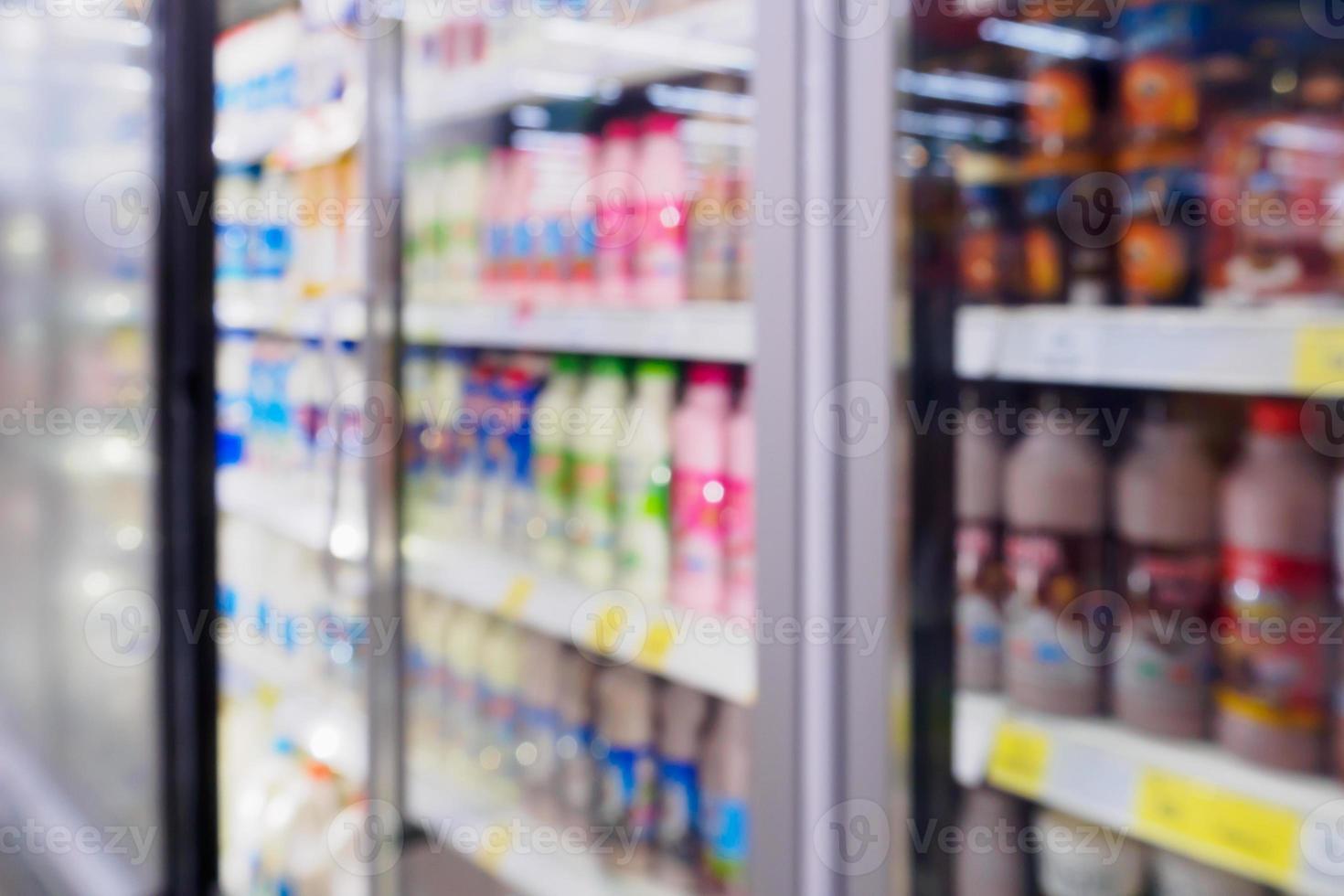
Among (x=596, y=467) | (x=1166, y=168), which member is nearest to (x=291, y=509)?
(x=596, y=467)

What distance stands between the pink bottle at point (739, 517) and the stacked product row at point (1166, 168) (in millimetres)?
349

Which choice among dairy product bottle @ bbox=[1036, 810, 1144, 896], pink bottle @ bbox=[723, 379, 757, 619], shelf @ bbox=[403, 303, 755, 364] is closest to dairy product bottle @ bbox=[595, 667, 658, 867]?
pink bottle @ bbox=[723, 379, 757, 619]

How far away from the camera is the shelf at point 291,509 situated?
182 centimetres

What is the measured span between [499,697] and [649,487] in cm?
50

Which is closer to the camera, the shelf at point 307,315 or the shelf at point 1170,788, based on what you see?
the shelf at point 1170,788

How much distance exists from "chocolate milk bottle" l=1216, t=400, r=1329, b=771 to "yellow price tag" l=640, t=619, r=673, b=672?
1.83 feet

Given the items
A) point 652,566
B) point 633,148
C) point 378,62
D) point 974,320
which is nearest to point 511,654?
point 652,566

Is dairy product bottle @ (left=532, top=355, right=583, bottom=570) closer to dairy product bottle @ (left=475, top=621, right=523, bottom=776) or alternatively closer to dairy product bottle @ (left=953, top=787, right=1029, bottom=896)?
dairy product bottle @ (left=475, top=621, right=523, bottom=776)

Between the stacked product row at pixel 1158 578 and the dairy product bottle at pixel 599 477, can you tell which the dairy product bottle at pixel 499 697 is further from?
the stacked product row at pixel 1158 578

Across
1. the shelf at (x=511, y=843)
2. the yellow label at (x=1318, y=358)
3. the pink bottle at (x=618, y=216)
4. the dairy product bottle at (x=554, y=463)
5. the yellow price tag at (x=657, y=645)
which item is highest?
the pink bottle at (x=618, y=216)

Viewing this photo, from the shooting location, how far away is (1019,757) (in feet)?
3.30

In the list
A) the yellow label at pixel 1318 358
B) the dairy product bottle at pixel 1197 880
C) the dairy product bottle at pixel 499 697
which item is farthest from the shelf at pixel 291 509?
the yellow label at pixel 1318 358

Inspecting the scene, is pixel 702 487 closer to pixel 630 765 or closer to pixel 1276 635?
pixel 630 765

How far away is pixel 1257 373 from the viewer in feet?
2.73
